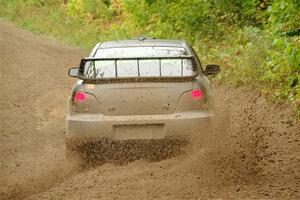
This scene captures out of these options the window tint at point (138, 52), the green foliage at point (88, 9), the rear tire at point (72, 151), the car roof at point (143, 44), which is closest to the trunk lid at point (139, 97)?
the rear tire at point (72, 151)

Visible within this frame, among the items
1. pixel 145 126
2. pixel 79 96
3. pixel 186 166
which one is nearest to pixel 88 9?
pixel 79 96

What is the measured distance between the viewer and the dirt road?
6.41 meters

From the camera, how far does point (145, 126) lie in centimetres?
744

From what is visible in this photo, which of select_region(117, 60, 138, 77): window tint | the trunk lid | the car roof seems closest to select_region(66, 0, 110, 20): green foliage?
the car roof

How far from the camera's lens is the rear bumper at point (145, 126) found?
7430mm

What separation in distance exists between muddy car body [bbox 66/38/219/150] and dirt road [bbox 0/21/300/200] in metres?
0.36

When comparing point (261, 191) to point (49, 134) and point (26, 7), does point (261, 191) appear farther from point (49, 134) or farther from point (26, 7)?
point (26, 7)

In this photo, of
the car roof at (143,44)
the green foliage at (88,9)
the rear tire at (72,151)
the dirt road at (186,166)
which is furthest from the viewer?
the green foliage at (88,9)

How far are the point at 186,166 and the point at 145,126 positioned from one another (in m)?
0.72

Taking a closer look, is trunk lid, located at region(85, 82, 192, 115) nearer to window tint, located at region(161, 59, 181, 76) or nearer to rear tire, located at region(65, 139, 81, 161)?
window tint, located at region(161, 59, 181, 76)

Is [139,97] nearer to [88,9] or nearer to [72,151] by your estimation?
[72,151]

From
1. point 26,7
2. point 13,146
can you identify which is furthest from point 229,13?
point 26,7

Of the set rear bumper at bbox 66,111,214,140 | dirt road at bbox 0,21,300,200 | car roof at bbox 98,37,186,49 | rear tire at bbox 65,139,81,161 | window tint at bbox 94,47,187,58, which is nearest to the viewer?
dirt road at bbox 0,21,300,200

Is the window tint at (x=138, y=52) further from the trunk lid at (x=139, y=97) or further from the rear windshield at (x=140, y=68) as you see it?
the trunk lid at (x=139, y=97)
